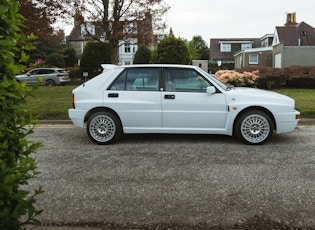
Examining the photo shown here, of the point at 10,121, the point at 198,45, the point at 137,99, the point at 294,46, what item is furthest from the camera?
the point at 198,45

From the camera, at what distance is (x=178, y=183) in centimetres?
457

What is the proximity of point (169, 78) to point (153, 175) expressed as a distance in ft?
8.78

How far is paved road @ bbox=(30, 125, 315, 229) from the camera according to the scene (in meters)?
3.54

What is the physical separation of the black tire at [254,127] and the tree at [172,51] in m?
18.5

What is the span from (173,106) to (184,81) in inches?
22.8

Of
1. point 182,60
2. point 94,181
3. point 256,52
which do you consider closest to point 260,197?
point 94,181

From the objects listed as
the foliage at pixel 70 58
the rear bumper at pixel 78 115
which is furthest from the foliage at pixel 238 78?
the foliage at pixel 70 58

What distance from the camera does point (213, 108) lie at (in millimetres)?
6828

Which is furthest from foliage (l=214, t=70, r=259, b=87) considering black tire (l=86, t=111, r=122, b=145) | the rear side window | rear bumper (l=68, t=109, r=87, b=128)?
the rear side window

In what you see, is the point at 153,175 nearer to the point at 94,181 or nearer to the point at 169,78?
the point at 94,181

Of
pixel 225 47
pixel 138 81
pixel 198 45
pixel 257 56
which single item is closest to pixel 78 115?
pixel 138 81

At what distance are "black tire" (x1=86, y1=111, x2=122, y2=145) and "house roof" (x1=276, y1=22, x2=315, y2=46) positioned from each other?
133 ft

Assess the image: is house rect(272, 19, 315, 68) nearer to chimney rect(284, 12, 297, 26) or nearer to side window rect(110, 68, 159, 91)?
chimney rect(284, 12, 297, 26)

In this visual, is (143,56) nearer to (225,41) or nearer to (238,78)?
(225,41)
